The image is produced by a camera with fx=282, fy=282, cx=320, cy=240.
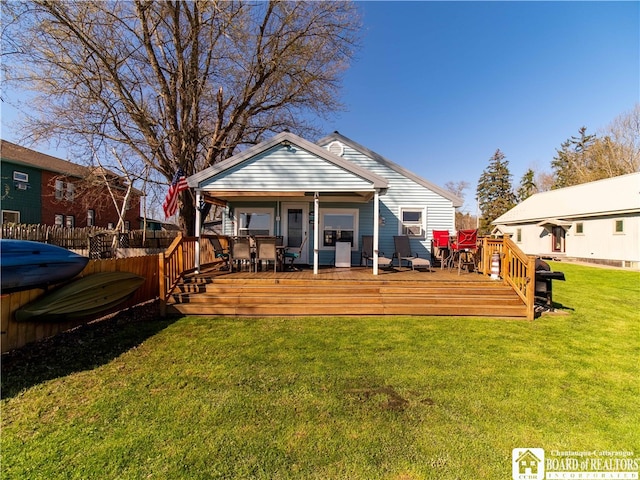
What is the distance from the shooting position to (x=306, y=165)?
7.72 m

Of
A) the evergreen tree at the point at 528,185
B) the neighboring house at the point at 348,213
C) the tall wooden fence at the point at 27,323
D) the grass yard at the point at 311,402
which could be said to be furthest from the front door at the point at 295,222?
the evergreen tree at the point at 528,185

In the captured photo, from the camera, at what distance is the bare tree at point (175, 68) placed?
29.2 feet

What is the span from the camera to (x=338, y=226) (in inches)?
407

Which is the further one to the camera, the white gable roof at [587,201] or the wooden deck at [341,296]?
the white gable roof at [587,201]

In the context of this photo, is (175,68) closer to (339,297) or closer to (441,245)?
(339,297)

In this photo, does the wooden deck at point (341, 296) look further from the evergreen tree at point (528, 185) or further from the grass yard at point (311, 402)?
the evergreen tree at point (528, 185)

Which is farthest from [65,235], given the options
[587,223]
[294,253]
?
[587,223]

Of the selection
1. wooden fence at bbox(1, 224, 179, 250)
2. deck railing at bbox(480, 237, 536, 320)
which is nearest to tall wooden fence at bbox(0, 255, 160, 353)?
wooden fence at bbox(1, 224, 179, 250)

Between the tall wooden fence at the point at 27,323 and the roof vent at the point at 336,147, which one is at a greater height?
the roof vent at the point at 336,147

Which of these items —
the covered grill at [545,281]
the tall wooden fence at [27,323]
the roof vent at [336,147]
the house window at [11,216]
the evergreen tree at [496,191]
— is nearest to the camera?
the tall wooden fence at [27,323]

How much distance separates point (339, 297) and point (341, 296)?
6 cm

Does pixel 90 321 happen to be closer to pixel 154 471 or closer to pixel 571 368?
pixel 154 471

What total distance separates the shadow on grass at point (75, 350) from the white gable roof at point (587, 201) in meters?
22.5

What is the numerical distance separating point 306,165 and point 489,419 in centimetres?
658
